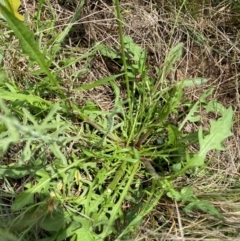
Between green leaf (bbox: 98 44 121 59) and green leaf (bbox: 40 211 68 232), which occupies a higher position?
green leaf (bbox: 98 44 121 59)

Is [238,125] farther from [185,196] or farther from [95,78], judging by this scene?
[95,78]

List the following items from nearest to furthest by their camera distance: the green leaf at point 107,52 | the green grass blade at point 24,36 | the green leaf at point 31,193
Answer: the green grass blade at point 24,36 → the green leaf at point 31,193 → the green leaf at point 107,52

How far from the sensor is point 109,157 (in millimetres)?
1585

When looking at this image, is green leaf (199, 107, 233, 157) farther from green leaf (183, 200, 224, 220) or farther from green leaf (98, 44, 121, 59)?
green leaf (98, 44, 121, 59)

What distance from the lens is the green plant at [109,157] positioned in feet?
4.90

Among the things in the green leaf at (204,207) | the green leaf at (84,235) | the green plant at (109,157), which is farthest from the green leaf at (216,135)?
the green leaf at (84,235)

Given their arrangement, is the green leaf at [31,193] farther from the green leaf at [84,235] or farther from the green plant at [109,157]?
the green leaf at [84,235]

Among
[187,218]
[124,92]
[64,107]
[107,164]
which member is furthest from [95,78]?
[187,218]

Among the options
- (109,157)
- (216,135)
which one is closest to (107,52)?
(109,157)

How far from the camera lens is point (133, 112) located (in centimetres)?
171

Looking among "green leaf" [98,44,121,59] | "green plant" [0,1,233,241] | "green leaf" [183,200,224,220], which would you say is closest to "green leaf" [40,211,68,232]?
"green plant" [0,1,233,241]

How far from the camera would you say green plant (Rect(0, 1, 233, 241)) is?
149 cm

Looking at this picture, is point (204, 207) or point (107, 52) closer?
point (204, 207)

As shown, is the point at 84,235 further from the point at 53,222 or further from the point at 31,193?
the point at 31,193
